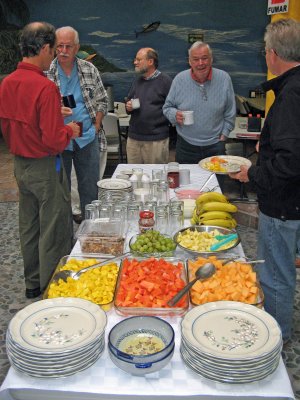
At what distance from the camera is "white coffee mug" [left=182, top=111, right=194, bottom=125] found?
3275 mm

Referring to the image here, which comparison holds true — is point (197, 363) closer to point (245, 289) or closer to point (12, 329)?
point (245, 289)

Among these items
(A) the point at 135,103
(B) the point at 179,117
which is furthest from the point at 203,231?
(A) the point at 135,103

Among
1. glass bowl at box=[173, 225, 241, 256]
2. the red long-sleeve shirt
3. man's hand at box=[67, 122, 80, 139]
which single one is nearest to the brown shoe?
man's hand at box=[67, 122, 80, 139]

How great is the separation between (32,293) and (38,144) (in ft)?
3.65

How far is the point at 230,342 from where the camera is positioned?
1.30m

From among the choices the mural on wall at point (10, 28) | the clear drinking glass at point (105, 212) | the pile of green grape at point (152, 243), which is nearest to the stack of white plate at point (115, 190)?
the clear drinking glass at point (105, 212)

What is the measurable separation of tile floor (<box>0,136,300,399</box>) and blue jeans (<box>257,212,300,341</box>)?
0.24 metres

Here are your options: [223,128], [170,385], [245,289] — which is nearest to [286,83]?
[245,289]

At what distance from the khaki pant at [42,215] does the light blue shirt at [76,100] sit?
0.83 metres

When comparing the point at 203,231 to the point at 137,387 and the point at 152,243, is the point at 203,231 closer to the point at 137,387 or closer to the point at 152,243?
the point at 152,243

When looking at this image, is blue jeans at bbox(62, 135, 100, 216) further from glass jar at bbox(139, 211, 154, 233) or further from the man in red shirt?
glass jar at bbox(139, 211, 154, 233)

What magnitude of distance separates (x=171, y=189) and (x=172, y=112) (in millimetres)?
981

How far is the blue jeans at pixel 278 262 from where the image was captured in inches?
81.2

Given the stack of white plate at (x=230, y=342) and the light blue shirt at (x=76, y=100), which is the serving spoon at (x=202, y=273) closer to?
the stack of white plate at (x=230, y=342)
